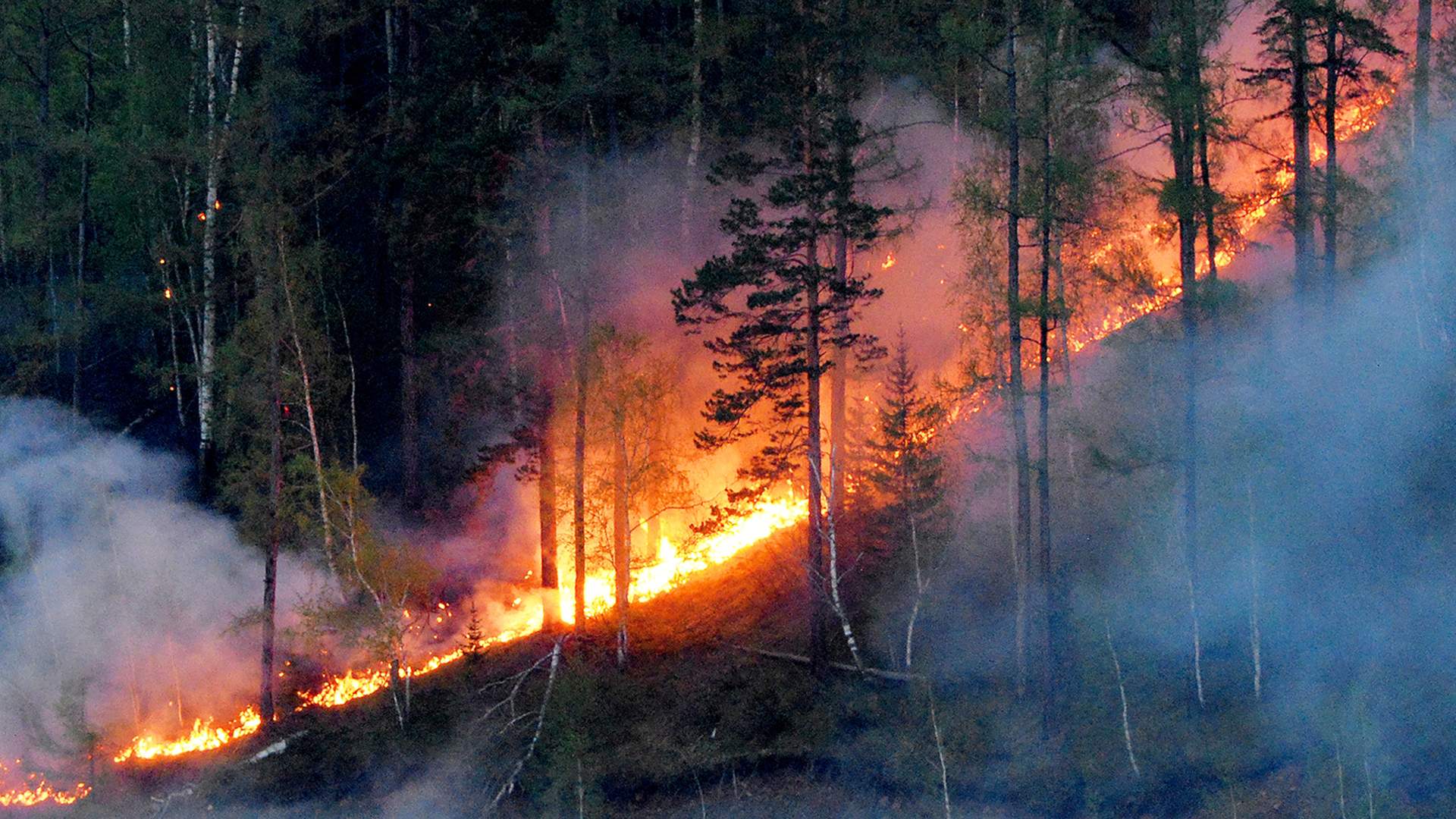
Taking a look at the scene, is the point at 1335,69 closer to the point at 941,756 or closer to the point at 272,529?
the point at 941,756

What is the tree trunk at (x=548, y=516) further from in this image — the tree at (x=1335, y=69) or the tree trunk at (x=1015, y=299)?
the tree at (x=1335, y=69)

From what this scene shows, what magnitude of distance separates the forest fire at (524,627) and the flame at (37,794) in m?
1.55

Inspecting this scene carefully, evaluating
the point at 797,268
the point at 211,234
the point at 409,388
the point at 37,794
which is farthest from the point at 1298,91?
the point at 37,794

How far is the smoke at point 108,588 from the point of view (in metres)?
26.3

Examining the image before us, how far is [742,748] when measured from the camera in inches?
811

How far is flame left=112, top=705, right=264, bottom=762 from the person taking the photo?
79.4 feet

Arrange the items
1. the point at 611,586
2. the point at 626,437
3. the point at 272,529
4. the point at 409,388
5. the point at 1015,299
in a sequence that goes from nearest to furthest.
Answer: the point at 1015,299 < the point at 626,437 < the point at 272,529 < the point at 611,586 < the point at 409,388

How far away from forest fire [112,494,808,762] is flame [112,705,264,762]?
2 cm

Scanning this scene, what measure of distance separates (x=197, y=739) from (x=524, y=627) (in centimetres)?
752

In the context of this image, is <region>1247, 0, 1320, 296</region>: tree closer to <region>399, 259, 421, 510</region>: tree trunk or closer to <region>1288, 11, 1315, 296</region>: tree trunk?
<region>1288, 11, 1315, 296</region>: tree trunk

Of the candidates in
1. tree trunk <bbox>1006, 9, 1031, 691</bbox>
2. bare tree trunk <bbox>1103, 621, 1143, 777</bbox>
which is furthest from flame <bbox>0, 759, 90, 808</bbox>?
bare tree trunk <bbox>1103, 621, 1143, 777</bbox>

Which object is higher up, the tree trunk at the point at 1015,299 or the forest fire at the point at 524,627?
the tree trunk at the point at 1015,299

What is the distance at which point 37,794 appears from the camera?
22.5 meters

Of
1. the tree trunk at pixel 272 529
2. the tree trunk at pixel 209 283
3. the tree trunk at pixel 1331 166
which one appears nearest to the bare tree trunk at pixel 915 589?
the tree trunk at pixel 1331 166
